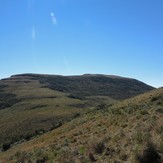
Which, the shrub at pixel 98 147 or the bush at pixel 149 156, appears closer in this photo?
the bush at pixel 149 156

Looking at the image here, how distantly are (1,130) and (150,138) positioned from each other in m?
68.5

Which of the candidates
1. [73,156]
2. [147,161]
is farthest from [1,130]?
[147,161]

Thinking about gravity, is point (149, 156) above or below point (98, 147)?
below

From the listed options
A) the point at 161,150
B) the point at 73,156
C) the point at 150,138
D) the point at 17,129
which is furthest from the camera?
the point at 17,129

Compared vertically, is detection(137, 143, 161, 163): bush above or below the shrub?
below

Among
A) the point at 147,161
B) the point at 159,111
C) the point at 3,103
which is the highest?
the point at 3,103

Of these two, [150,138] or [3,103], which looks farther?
[3,103]

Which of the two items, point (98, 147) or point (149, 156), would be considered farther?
point (98, 147)

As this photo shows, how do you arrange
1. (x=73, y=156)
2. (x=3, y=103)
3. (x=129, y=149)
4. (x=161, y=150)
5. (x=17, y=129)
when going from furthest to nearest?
(x=3, y=103) < (x=17, y=129) < (x=73, y=156) < (x=129, y=149) < (x=161, y=150)

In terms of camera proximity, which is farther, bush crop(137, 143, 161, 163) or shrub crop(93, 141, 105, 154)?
shrub crop(93, 141, 105, 154)

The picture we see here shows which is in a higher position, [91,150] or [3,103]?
[3,103]

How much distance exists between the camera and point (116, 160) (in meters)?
14.1

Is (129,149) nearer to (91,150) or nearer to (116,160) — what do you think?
(116,160)

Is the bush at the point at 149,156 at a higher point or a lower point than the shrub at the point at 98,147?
lower
